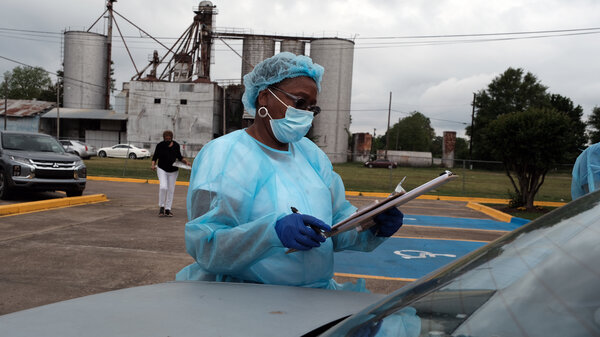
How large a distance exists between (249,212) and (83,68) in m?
55.1

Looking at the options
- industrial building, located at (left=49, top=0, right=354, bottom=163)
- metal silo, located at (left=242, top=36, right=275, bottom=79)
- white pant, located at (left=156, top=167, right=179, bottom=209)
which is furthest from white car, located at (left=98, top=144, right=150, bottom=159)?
white pant, located at (left=156, top=167, right=179, bottom=209)

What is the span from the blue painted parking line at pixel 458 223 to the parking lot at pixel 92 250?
544 millimetres

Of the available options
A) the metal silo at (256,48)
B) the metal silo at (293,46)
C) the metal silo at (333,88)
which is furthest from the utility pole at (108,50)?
the metal silo at (333,88)

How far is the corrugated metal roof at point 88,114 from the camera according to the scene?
4619 cm

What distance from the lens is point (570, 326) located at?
67 centimetres

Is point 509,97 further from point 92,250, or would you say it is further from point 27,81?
point 27,81

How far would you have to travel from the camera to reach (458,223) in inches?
412

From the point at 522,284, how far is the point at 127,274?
16.0ft

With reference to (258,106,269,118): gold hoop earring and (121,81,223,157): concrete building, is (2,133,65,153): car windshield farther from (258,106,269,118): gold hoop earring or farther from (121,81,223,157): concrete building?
(121,81,223,157): concrete building

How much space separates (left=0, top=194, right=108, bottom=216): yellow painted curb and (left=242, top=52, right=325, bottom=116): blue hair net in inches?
317

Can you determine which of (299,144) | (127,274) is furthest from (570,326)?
(127,274)

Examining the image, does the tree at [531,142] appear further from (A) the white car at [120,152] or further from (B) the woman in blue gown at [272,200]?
(A) the white car at [120,152]

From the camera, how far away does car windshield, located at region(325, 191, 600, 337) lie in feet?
2.30

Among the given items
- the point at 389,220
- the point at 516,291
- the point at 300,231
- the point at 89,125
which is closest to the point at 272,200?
the point at 300,231
